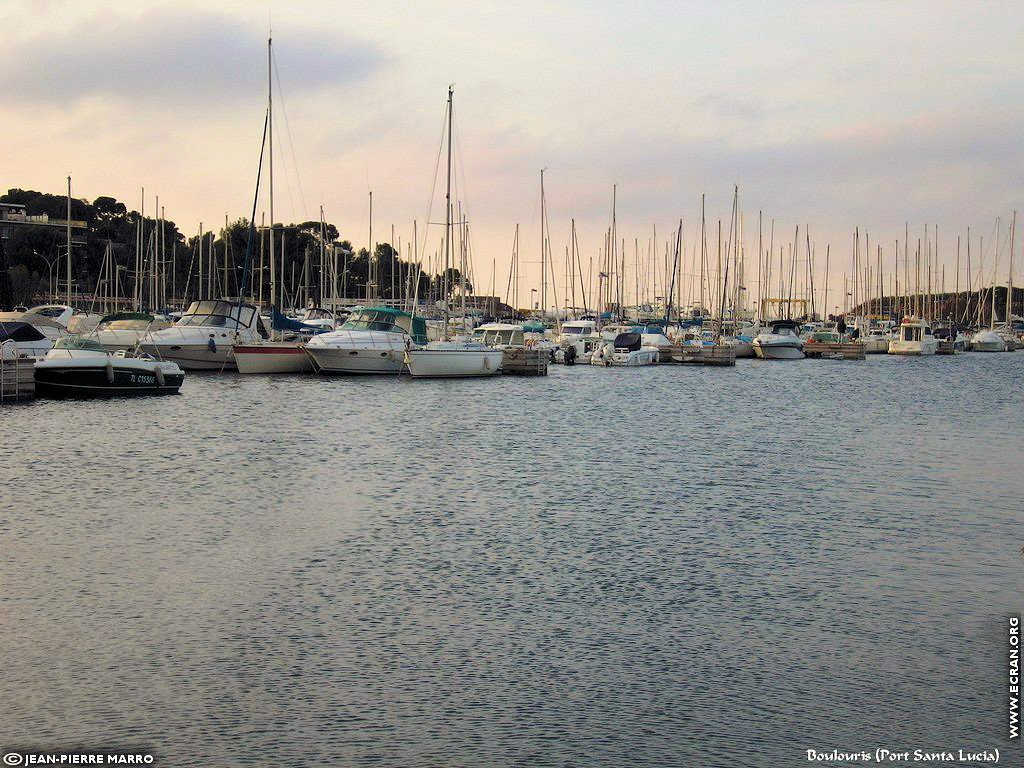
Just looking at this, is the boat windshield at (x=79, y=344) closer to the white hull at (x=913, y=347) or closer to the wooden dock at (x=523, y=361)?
the wooden dock at (x=523, y=361)

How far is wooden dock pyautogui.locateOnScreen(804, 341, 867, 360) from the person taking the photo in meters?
102

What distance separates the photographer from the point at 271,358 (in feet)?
188

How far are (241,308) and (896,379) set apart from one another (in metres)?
41.4

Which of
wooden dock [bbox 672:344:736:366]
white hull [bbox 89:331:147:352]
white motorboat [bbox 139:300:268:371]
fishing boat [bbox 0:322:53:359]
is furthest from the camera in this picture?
wooden dock [bbox 672:344:736:366]

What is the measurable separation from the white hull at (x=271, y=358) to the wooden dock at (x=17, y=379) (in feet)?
48.0

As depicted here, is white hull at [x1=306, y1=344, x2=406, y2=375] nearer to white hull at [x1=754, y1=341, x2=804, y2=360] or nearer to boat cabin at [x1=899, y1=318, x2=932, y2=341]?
white hull at [x1=754, y1=341, x2=804, y2=360]

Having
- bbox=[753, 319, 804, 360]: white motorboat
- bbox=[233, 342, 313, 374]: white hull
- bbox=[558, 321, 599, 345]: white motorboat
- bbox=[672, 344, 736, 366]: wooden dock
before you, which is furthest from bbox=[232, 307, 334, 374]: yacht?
bbox=[753, 319, 804, 360]: white motorboat

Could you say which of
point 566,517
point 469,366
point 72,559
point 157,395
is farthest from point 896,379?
point 72,559

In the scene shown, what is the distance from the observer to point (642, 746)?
10.0 metres

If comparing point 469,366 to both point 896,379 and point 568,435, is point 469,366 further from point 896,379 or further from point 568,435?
point 896,379

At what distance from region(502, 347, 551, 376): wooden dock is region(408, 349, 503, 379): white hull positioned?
166 inches

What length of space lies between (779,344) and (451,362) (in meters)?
46.3

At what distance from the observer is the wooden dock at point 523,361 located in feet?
214

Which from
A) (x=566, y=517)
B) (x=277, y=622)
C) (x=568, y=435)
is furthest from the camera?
(x=568, y=435)
